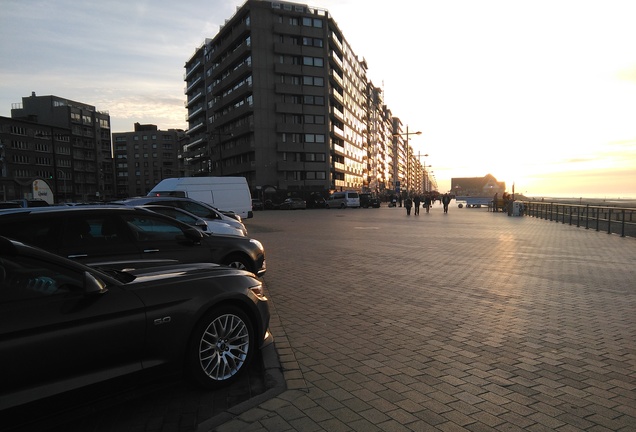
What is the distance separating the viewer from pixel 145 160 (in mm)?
133250

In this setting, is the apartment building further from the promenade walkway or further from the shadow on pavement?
the shadow on pavement

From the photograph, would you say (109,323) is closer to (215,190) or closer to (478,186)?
(215,190)

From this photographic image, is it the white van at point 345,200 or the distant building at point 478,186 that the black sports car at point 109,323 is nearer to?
the white van at point 345,200

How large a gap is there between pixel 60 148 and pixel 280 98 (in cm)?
5564

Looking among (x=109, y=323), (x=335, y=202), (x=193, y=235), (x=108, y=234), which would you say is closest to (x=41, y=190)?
(x=193, y=235)

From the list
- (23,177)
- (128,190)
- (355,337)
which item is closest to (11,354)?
(355,337)

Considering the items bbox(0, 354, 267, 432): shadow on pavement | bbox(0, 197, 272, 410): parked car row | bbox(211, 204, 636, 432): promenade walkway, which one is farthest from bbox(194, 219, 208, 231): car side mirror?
bbox(0, 354, 267, 432): shadow on pavement

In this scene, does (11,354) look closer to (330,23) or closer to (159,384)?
(159,384)

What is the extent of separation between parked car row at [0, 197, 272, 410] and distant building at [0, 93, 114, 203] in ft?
257

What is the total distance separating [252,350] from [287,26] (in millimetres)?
69762

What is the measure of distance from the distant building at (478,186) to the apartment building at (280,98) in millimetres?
20192

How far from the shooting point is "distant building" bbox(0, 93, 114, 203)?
3089 inches

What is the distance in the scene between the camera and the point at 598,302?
6316mm

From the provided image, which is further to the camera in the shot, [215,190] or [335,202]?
[335,202]
